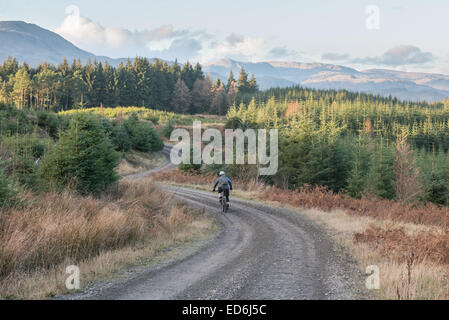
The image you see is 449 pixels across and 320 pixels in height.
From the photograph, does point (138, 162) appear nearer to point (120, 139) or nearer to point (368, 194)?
point (120, 139)

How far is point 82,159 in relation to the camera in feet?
43.5

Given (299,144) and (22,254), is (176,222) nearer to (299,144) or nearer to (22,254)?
(22,254)

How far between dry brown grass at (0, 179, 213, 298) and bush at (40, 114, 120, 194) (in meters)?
1.67

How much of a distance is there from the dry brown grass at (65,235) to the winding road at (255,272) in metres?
1.28

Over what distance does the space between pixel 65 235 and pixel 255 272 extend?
15.8 ft

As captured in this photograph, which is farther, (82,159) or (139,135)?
(139,135)

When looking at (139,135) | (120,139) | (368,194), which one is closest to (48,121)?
(120,139)

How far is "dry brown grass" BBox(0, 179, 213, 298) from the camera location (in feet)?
20.7

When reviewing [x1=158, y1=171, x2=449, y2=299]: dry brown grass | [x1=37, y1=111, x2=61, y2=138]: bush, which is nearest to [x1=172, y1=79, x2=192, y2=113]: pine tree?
[x1=37, y1=111, x2=61, y2=138]: bush

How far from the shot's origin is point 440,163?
137 ft

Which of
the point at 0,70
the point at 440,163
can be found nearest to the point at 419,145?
the point at 440,163

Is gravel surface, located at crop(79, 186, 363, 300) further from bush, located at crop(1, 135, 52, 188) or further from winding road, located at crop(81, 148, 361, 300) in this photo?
bush, located at crop(1, 135, 52, 188)

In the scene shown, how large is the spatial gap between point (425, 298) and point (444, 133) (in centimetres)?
12015

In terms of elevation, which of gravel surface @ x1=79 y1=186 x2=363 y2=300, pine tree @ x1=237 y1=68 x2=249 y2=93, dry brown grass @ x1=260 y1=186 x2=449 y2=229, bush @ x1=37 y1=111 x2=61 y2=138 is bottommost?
dry brown grass @ x1=260 y1=186 x2=449 y2=229
